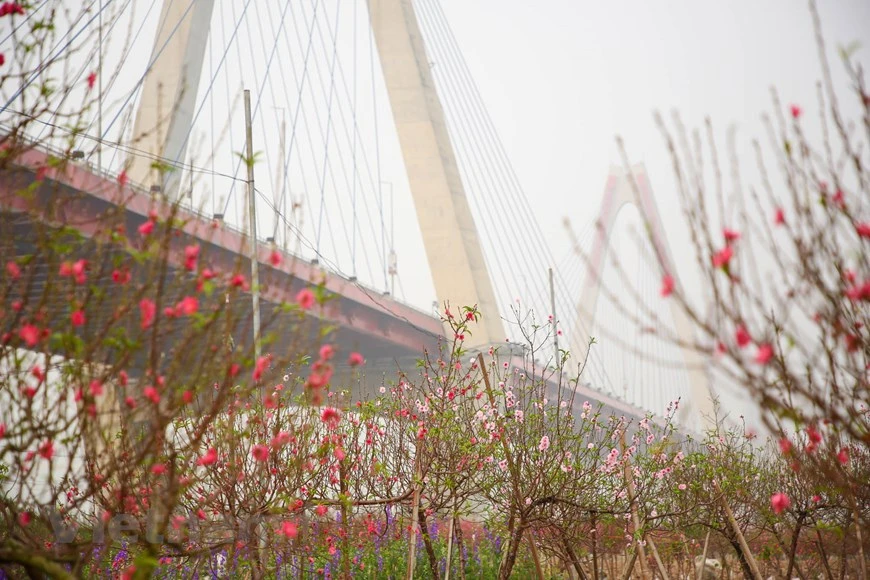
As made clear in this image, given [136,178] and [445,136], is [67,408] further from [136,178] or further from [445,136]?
[445,136]

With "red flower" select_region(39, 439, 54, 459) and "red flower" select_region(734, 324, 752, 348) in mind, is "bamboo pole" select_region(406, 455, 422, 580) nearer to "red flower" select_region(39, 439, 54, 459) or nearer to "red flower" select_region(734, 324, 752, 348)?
"red flower" select_region(39, 439, 54, 459)

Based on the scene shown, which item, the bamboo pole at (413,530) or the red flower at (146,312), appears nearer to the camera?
the red flower at (146,312)

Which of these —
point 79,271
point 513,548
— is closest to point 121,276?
point 79,271

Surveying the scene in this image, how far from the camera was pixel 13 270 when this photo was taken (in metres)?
2.22

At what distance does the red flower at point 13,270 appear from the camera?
87.5 inches

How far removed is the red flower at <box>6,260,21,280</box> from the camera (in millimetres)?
2223

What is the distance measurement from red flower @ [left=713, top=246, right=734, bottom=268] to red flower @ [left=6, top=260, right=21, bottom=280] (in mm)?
1798

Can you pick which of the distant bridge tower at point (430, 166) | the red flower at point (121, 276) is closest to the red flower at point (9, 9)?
the red flower at point (121, 276)

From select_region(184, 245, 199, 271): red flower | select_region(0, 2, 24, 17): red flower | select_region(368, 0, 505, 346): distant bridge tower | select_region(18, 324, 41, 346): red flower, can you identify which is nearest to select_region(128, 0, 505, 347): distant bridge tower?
select_region(368, 0, 505, 346): distant bridge tower

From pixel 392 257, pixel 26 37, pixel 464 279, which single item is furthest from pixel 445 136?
pixel 26 37

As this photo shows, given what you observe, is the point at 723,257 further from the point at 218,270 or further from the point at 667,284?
the point at 218,270

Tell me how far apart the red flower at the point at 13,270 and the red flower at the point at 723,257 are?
1798mm

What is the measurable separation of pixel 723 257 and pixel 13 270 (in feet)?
5.95

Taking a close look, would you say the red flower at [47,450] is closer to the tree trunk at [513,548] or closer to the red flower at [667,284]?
the red flower at [667,284]
